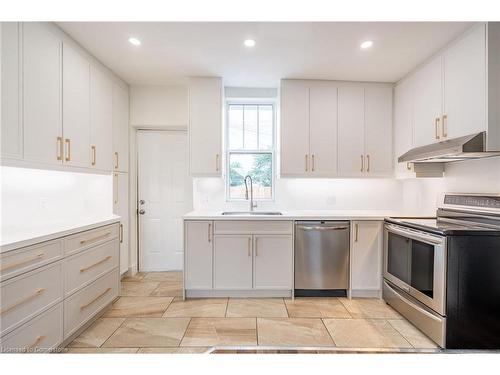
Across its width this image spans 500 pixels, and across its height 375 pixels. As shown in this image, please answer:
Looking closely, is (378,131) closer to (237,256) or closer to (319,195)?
(319,195)

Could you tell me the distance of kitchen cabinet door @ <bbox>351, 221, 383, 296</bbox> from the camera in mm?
3002

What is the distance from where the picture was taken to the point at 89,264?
7.59 ft

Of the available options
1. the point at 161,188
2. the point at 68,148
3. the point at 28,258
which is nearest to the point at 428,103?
the point at 161,188

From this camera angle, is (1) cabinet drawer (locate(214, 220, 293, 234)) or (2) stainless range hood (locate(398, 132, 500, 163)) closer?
(2) stainless range hood (locate(398, 132, 500, 163))

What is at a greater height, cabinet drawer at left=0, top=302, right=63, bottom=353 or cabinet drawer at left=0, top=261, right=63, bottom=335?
cabinet drawer at left=0, top=261, right=63, bottom=335

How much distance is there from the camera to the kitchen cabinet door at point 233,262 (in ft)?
9.74

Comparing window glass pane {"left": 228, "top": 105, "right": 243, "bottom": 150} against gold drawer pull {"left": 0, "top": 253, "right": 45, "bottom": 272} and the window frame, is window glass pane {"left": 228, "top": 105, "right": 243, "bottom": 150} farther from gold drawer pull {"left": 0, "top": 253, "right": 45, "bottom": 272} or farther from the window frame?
gold drawer pull {"left": 0, "top": 253, "right": 45, "bottom": 272}

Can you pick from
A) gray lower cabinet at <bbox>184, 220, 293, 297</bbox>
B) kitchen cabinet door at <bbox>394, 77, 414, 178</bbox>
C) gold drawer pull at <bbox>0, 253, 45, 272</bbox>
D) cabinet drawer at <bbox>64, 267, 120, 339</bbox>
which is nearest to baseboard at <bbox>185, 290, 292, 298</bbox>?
gray lower cabinet at <bbox>184, 220, 293, 297</bbox>

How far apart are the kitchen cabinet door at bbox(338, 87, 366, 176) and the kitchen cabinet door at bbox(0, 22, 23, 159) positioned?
10.3 ft

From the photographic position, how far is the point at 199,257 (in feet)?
9.73

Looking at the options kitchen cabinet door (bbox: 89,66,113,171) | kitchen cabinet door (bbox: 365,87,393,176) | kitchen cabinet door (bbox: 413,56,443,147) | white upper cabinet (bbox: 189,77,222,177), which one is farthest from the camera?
kitchen cabinet door (bbox: 365,87,393,176)

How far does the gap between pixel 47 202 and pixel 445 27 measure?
3829mm

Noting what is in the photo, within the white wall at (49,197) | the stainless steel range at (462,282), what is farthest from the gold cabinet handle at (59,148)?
the stainless steel range at (462,282)

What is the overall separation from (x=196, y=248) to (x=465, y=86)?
9.74ft
